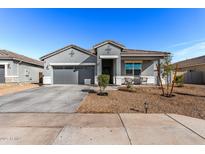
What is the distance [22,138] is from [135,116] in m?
4.12

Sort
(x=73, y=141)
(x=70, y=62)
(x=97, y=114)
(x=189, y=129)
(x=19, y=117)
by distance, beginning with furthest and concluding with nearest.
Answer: (x=70, y=62), (x=97, y=114), (x=19, y=117), (x=189, y=129), (x=73, y=141)

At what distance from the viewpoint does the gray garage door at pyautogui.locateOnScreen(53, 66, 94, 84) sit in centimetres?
1778

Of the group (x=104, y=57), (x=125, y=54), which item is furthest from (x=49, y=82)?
(x=125, y=54)

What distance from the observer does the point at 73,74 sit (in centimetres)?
1783

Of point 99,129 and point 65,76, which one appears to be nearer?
point 99,129

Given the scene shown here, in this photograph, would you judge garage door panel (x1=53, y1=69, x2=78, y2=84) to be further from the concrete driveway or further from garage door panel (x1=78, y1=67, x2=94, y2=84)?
the concrete driveway

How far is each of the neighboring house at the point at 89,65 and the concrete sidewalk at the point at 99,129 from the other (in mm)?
11558

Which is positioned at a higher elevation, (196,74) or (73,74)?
(196,74)

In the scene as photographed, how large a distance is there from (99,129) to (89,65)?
13835 mm

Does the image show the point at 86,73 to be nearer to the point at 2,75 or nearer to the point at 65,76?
the point at 65,76

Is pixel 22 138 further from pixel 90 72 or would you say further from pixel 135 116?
Answer: pixel 90 72

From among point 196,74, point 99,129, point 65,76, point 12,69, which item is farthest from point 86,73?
point 196,74

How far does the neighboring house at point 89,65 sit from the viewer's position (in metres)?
17.0

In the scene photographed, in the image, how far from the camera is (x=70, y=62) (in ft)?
57.6
